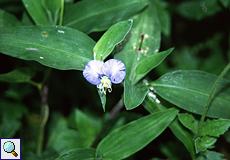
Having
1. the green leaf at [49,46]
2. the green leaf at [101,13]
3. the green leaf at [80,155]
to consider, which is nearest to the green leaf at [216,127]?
the green leaf at [80,155]

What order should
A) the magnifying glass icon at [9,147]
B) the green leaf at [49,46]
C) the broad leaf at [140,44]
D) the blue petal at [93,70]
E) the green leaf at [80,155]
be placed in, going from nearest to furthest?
the blue petal at [93,70], the green leaf at [49,46], the green leaf at [80,155], the broad leaf at [140,44], the magnifying glass icon at [9,147]

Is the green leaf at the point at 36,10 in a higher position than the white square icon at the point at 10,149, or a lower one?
higher

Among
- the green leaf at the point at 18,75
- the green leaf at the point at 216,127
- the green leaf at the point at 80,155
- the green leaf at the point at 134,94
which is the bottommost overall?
the green leaf at the point at 80,155

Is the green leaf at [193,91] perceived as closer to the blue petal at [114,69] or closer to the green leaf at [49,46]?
the blue petal at [114,69]

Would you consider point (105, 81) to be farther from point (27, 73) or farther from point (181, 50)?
point (181, 50)

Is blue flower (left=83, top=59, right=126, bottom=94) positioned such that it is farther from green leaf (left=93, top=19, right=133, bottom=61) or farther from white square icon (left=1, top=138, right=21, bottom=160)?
white square icon (left=1, top=138, right=21, bottom=160)

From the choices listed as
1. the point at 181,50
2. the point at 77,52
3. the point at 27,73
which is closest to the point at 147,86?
the point at 77,52

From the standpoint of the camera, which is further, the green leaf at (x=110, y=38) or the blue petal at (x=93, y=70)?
the green leaf at (x=110, y=38)

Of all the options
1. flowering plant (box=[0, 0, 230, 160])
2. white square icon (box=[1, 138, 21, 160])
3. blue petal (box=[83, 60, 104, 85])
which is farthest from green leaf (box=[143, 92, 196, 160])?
white square icon (box=[1, 138, 21, 160])
